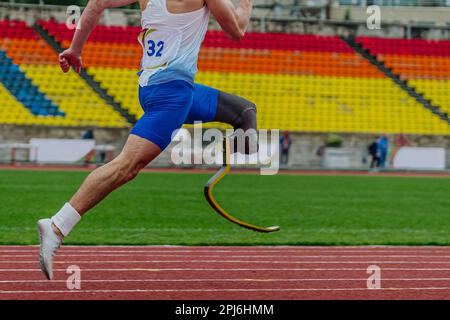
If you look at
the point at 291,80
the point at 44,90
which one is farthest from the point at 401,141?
the point at 44,90

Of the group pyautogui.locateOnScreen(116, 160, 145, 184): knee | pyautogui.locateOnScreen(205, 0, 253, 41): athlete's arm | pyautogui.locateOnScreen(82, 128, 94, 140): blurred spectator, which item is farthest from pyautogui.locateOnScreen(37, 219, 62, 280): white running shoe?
pyautogui.locateOnScreen(82, 128, 94, 140): blurred spectator

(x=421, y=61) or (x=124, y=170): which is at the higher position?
(x=421, y=61)

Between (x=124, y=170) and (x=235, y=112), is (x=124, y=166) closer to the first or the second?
(x=124, y=170)

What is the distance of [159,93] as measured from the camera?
5453 millimetres

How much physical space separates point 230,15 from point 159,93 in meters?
0.64

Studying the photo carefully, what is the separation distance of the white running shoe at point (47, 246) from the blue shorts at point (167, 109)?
789mm

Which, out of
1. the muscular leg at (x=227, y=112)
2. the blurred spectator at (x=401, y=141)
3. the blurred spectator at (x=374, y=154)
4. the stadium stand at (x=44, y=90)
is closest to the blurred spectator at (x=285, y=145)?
the blurred spectator at (x=374, y=154)

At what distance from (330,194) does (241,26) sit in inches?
491

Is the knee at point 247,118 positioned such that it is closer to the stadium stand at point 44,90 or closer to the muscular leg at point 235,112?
the muscular leg at point 235,112

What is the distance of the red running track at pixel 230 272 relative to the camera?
5648mm

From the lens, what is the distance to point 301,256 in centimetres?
816

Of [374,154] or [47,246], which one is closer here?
[47,246]

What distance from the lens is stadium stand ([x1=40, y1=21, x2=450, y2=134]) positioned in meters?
31.3
